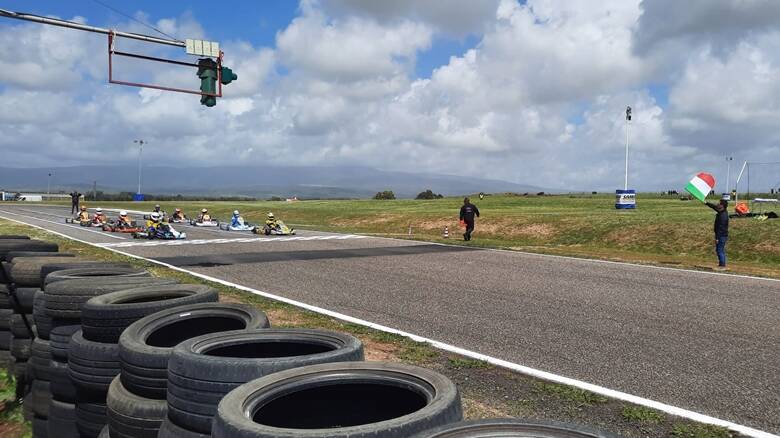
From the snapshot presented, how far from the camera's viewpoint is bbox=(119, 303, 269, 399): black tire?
3295mm

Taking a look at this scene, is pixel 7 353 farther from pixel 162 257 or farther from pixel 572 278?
pixel 572 278

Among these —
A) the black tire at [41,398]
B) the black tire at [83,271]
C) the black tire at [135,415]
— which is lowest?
the black tire at [41,398]

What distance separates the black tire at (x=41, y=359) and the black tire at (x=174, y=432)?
2596 mm

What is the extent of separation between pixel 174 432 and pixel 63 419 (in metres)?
2.19

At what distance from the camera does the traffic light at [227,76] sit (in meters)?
16.0

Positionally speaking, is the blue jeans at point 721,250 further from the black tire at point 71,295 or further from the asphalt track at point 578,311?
the black tire at point 71,295

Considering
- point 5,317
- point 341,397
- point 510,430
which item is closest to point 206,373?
point 341,397

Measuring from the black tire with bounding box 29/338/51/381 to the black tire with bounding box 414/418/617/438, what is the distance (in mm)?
4203

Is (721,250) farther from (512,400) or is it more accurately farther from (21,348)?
(21,348)

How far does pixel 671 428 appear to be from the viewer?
3.96 metres

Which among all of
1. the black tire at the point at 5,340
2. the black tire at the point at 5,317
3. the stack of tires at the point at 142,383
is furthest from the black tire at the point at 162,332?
the black tire at the point at 5,340

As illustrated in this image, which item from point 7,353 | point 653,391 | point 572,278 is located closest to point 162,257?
point 7,353

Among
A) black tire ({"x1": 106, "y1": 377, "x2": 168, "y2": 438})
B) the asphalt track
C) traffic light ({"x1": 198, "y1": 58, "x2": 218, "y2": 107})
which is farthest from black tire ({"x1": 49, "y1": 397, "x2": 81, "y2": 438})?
traffic light ({"x1": 198, "y1": 58, "x2": 218, "y2": 107})

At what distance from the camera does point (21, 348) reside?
19.7 ft
